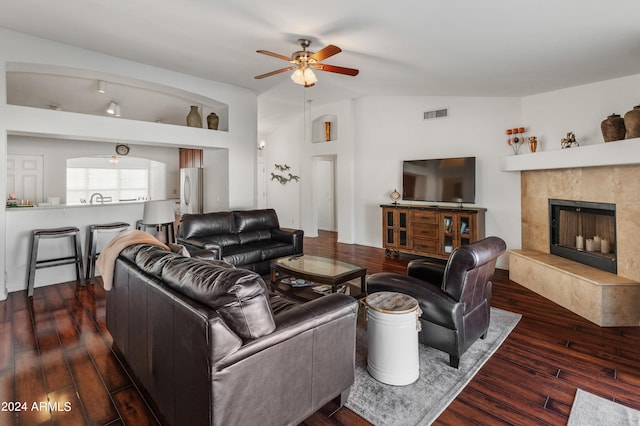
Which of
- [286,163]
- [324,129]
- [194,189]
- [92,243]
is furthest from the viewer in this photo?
[286,163]

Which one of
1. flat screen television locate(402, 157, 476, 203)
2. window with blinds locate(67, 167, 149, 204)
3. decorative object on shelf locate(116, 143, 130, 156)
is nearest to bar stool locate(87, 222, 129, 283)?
decorative object on shelf locate(116, 143, 130, 156)

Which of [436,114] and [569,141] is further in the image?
[436,114]

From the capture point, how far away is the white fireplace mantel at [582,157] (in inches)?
121

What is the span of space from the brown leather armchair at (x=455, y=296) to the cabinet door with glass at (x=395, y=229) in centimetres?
314

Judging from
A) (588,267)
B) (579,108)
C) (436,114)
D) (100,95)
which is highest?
(100,95)

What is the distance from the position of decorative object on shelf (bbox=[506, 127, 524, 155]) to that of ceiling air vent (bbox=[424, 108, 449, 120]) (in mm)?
1143

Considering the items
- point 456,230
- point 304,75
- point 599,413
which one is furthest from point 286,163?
point 599,413

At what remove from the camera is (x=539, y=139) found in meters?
4.62

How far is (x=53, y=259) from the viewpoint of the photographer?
417 centimetres

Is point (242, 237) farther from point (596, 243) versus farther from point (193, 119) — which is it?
point (596, 243)

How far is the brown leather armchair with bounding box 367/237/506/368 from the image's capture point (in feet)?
7.57

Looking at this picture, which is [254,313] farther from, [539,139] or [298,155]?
[298,155]

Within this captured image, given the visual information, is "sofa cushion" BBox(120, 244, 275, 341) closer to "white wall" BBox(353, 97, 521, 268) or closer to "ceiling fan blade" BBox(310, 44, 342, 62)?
"ceiling fan blade" BBox(310, 44, 342, 62)

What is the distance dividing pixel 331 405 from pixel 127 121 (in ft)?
15.1
